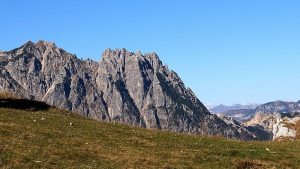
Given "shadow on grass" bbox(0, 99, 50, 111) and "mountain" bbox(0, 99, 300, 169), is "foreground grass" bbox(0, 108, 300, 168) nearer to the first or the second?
"mountain" bbox(0, 99, 300, 169)

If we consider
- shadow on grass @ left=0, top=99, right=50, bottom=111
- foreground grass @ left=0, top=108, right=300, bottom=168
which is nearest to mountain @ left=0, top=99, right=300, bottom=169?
foreground grass @ left=0, top=108, right=300, bottom=168

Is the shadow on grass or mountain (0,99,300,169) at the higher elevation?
the shadow on grass

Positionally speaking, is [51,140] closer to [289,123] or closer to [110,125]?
[110,125]

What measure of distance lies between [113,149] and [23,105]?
2475cm

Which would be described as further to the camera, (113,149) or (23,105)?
(23,105)

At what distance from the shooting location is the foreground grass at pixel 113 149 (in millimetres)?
31516

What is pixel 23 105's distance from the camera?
56969mm

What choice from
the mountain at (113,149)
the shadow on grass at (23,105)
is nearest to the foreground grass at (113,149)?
the mountain at (113,149)

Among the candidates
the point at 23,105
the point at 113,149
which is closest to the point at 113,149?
the point at 113,149

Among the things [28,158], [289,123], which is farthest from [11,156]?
[289,123]

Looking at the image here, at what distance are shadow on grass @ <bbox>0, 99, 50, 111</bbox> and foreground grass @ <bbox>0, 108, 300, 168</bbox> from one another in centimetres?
792

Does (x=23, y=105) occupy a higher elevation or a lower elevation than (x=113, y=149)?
higher

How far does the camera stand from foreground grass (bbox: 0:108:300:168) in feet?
103

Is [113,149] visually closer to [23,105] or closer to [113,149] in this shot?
[113,149]
